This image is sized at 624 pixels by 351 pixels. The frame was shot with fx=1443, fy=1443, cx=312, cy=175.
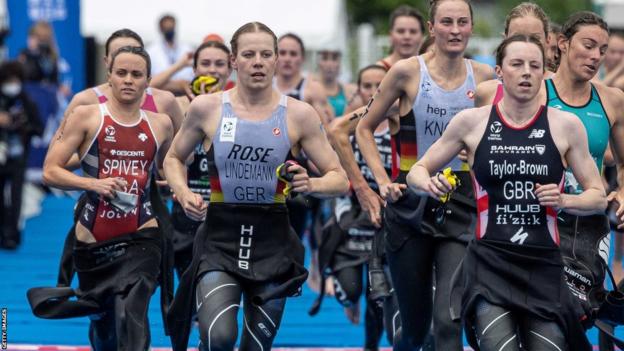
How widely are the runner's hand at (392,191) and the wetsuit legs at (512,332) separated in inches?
44.3

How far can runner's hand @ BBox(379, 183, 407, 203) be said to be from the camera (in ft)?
25.2

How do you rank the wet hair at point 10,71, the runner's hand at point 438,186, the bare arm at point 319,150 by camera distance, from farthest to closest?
the wet hair at point 10,71 < the bare arm at point 319,150 < the runner's hand at point 438,186

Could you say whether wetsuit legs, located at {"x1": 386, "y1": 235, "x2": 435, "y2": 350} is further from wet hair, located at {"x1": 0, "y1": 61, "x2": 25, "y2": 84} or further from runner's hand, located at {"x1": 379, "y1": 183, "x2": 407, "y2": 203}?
wet hair, located at {"x1": 0, "y1": 61, "x2": 25, "y2": 84}

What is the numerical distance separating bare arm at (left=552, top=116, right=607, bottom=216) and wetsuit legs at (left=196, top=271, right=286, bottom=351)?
1.66m

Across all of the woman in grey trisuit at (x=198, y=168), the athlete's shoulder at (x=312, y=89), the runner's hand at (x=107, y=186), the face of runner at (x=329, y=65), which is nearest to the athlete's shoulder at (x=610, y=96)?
the runner's hand at (x=107, y=186)

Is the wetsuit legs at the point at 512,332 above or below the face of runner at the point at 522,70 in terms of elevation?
below

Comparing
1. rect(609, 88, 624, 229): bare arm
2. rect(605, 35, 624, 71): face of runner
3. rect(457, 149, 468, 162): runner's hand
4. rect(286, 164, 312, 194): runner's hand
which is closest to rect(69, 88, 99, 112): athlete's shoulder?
rect(286, 164, 312, 194): runner's hand

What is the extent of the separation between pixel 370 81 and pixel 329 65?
14.2 ft

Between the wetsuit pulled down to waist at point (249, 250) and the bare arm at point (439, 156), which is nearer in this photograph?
the bare arm at point (439, 156)

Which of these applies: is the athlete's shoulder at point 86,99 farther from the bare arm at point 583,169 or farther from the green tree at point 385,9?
the green tree at point 385,9

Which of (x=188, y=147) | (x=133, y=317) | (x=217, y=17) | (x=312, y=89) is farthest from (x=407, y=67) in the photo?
(x=217, y=17)

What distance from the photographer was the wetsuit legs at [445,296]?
7461 millimetres

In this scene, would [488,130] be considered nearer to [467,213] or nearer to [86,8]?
[467,213]

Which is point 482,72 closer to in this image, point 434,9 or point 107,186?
point 434,9
